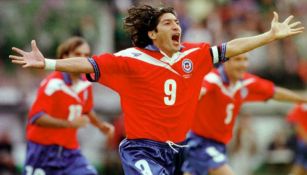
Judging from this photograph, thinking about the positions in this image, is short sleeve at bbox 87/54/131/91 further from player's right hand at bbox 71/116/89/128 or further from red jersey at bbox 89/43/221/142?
player's right hand at bbox 71/116/89/128

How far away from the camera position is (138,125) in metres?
8.93

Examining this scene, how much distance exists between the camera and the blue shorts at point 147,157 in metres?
8.77

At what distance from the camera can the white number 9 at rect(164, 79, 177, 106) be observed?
8.94 metres

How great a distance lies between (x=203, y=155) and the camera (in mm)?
11547

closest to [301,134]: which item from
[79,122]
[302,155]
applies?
[302,155]

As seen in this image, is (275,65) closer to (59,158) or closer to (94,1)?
(94,1)

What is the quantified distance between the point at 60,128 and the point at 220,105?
2.05 m

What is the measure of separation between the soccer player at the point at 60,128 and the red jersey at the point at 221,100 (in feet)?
4.89

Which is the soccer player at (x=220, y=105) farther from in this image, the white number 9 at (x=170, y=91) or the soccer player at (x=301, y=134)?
the soccer player at (x=301, y=134)

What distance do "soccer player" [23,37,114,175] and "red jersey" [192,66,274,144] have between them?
4.89ft

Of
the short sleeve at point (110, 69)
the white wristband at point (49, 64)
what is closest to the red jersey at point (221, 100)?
the short sleeve at point (110, 69)

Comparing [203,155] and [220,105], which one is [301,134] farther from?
[220,105]

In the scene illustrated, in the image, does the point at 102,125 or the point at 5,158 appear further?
the point at 5,158

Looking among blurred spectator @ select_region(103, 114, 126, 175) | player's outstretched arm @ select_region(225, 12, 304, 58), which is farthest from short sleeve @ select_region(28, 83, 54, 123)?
blurred spectator @ select_region(103, 114, 126, 175)
